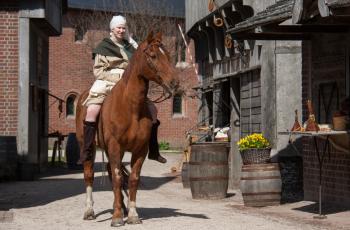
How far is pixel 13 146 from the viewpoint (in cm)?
2033

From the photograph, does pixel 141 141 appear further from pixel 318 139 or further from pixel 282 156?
pixel 282 156

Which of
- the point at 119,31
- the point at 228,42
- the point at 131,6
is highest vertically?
the point at 131,6

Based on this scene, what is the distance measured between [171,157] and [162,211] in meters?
21.6

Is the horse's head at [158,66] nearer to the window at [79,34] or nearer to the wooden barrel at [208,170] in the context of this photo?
the wooden barrel at [208,170]

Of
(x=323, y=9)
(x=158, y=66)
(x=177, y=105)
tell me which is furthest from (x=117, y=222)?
(x=177, y=105)

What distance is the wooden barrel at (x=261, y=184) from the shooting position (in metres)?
13.1

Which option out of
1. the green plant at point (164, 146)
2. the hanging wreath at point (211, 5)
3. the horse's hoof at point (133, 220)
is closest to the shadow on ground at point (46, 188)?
the horse's hoof at point (133, 220)

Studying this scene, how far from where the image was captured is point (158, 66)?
10094 mm

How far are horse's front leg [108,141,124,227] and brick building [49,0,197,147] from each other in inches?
1210

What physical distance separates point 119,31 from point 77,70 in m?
31.2

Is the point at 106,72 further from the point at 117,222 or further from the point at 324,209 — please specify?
the point at 324,209

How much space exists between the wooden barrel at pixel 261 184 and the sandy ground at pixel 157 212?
0.60ft

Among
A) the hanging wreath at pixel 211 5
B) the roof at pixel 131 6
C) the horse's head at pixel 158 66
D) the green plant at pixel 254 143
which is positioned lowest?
the green plant at pixel 254 143

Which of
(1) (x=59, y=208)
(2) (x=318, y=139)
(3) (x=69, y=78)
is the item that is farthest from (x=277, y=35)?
(3) (x=69, y=78)
